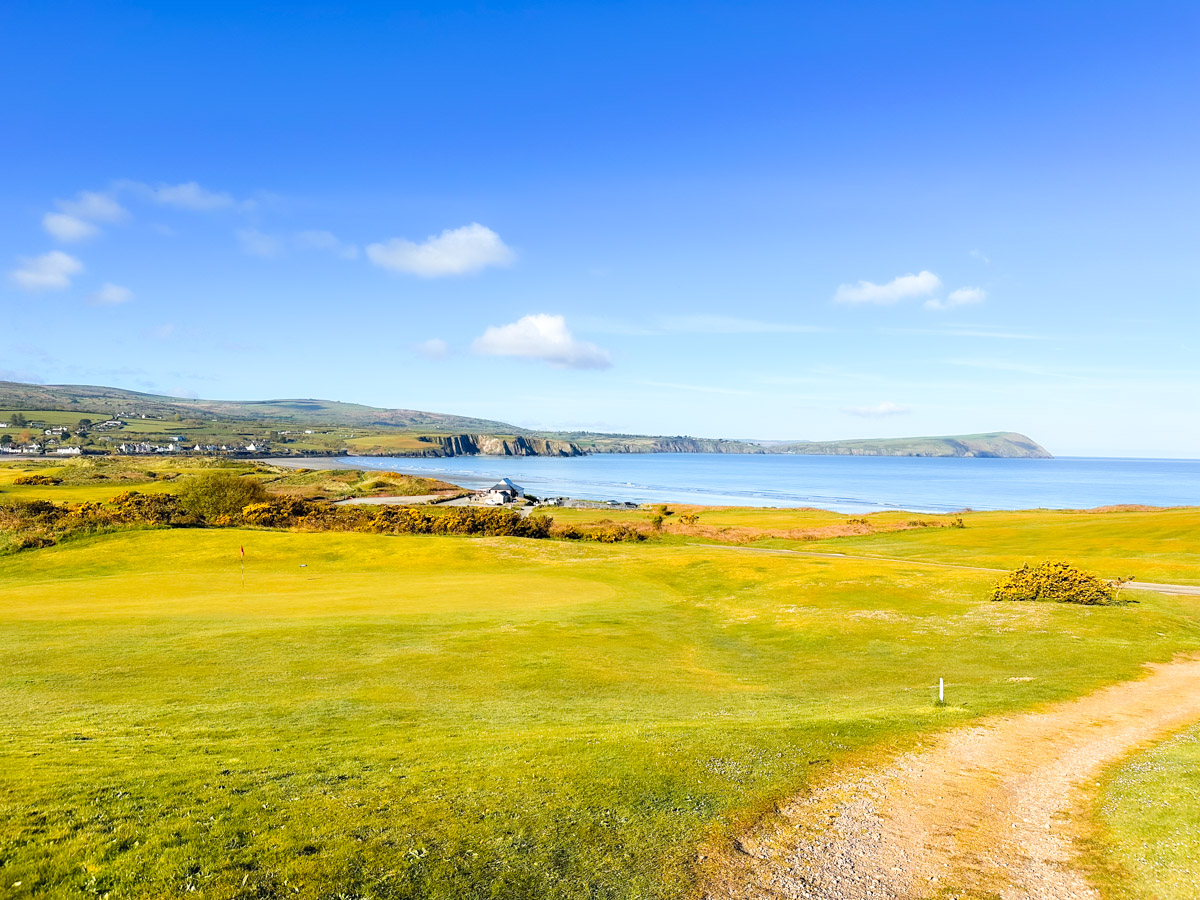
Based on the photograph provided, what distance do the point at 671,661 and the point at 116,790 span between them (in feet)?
65.8

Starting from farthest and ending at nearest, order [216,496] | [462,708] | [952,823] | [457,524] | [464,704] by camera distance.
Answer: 1. [216,496]
2. [457,524]
3. [464,704]
4. [462,708]
5. [952,823]

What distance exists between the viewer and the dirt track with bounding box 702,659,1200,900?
10.5m

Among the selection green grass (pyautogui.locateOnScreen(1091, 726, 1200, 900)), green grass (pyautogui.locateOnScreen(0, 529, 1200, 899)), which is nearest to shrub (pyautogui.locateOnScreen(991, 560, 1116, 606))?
green grass (pyautogui.locateOnScreen(0, 529, 1200, 899))

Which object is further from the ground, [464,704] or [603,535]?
[464,704]

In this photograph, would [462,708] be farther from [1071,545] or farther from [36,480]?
[36,480]

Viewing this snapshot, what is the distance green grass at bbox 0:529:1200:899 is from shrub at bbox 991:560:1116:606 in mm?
1756

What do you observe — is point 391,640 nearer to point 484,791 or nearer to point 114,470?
point 484,791

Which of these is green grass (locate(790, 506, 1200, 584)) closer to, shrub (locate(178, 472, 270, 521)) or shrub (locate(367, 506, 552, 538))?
shrub (locate(367, 506, 552, 538))

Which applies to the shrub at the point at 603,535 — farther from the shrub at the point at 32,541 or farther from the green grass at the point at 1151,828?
the green grass at the point at 1151,828

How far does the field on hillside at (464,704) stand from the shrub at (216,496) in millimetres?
28428

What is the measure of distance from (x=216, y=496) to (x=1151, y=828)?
89.3 metres

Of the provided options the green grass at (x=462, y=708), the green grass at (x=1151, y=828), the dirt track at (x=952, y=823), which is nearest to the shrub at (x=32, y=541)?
the green grass at (x=462, y=708)

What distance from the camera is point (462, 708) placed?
19.7m

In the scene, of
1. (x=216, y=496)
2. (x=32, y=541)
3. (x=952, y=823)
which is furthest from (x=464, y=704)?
(x=216, y=496)
